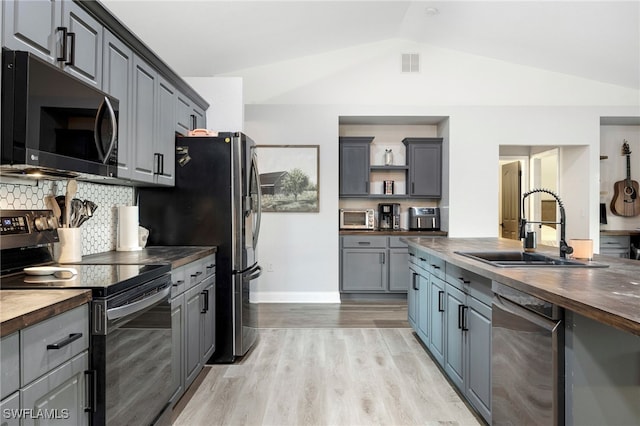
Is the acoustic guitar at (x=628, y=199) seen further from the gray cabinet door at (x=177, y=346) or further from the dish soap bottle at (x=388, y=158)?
the gray cabinet door at (x=177, y=346)

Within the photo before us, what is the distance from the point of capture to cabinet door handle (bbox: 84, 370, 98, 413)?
135cm

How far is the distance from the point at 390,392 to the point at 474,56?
453 centimetres

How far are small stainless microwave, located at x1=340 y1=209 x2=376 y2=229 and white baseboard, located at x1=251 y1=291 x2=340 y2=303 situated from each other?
98 cm

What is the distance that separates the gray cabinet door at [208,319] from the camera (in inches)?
106

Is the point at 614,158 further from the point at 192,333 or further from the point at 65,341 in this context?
the point at 65,341

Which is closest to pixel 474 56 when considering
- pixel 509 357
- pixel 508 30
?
pixel 508 30

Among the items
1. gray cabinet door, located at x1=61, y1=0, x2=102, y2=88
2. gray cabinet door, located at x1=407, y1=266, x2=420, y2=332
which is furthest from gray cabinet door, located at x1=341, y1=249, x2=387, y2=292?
gray cabinet door, located at x1=61, y1=0, x2=102, y2=88

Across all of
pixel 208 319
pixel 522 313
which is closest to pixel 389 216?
pixel 208 319

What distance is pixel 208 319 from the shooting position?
2773 millimetres

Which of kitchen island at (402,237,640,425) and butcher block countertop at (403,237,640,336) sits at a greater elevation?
butcher block countertop at (403,237,640,336)

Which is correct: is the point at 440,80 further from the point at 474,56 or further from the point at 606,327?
the point at 606,327

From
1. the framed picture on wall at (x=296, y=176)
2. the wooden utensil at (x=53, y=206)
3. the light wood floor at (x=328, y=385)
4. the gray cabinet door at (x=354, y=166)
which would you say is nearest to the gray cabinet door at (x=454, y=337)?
the light wood floor at (x=328, y=385)

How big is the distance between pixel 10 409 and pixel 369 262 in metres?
4.35

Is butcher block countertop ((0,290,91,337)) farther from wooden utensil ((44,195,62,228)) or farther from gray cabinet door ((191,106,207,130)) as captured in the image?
gray cabinet door ((191,106,207,130))
